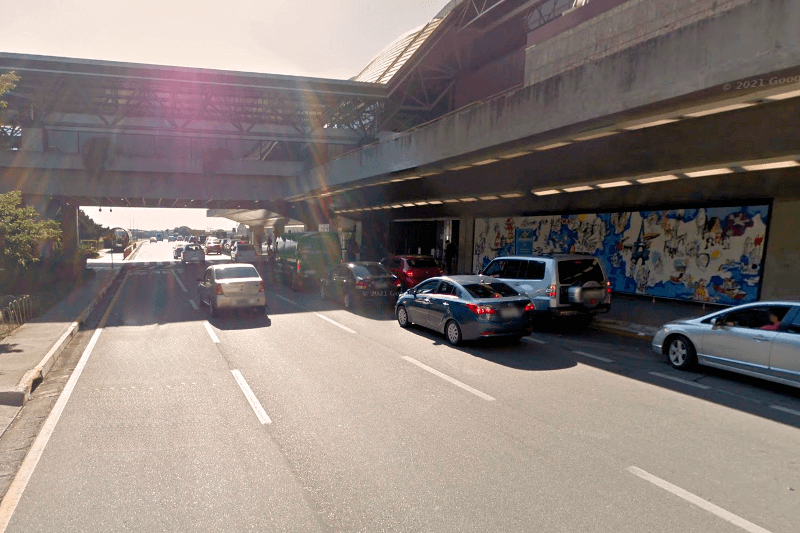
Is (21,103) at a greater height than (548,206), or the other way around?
(21,103)

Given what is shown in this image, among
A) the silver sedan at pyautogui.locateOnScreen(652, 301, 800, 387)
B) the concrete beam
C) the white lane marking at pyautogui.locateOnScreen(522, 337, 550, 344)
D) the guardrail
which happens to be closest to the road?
the silver sedan at pyautogui.locateOnScreen(652, 301, 800, 387)

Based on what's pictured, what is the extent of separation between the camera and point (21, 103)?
1548 inches

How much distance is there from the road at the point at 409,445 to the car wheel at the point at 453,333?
Result: 1.92 feet

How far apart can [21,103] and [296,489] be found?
4819 cm

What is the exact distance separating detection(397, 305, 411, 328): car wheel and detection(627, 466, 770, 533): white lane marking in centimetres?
834

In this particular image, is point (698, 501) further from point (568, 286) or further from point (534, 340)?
point (568, 286)

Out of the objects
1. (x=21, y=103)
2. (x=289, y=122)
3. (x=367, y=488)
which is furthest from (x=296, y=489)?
(x=21, y=103)

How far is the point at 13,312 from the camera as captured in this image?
1298cm

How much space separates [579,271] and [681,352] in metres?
3.61

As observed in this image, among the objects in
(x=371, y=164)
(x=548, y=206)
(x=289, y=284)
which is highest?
(x=371, y=164)

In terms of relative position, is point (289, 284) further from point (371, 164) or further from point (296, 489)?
point (296, 489)

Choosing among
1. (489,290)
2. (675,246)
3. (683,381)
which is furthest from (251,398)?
(675,246)

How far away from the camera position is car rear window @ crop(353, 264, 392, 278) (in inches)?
657

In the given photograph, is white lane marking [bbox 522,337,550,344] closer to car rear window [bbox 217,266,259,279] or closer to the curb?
car rear window [bbox 217,266,259,279]
